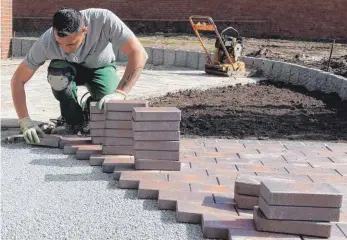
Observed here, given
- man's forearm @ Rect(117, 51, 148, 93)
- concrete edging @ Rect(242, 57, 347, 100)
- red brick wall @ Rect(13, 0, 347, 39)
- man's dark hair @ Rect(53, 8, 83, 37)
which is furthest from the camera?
red brick wall @ Rect(13, 0, 347, 39)

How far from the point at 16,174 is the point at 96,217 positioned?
977 mm

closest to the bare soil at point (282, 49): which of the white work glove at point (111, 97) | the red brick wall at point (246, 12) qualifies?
the red brick wall at point (246, 12)

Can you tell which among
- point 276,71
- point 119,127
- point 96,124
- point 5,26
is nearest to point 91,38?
point 96,124

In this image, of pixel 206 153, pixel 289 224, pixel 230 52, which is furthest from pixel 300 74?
pixel 289 224

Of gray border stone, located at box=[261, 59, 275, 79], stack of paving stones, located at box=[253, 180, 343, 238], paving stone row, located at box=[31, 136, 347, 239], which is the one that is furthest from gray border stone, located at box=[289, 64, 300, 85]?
stack of paving stones, located at box=[253, 180, 343, 238]

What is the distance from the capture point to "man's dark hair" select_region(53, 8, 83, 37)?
3.39 meters

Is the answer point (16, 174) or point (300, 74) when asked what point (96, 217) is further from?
point (300, 74)

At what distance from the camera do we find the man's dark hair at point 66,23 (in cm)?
339

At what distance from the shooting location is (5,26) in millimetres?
10555

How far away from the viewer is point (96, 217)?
263 cm

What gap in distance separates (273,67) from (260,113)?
3.24 m

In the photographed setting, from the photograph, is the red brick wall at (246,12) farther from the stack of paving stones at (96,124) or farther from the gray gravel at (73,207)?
the gray gravel at (73,207)

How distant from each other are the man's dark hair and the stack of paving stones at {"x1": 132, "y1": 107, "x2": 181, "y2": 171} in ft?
2.47

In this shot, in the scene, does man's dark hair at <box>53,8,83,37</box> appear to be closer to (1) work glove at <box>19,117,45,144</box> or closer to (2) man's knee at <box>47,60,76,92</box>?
(2) man's knee at <box>47,60,76,92</box>
